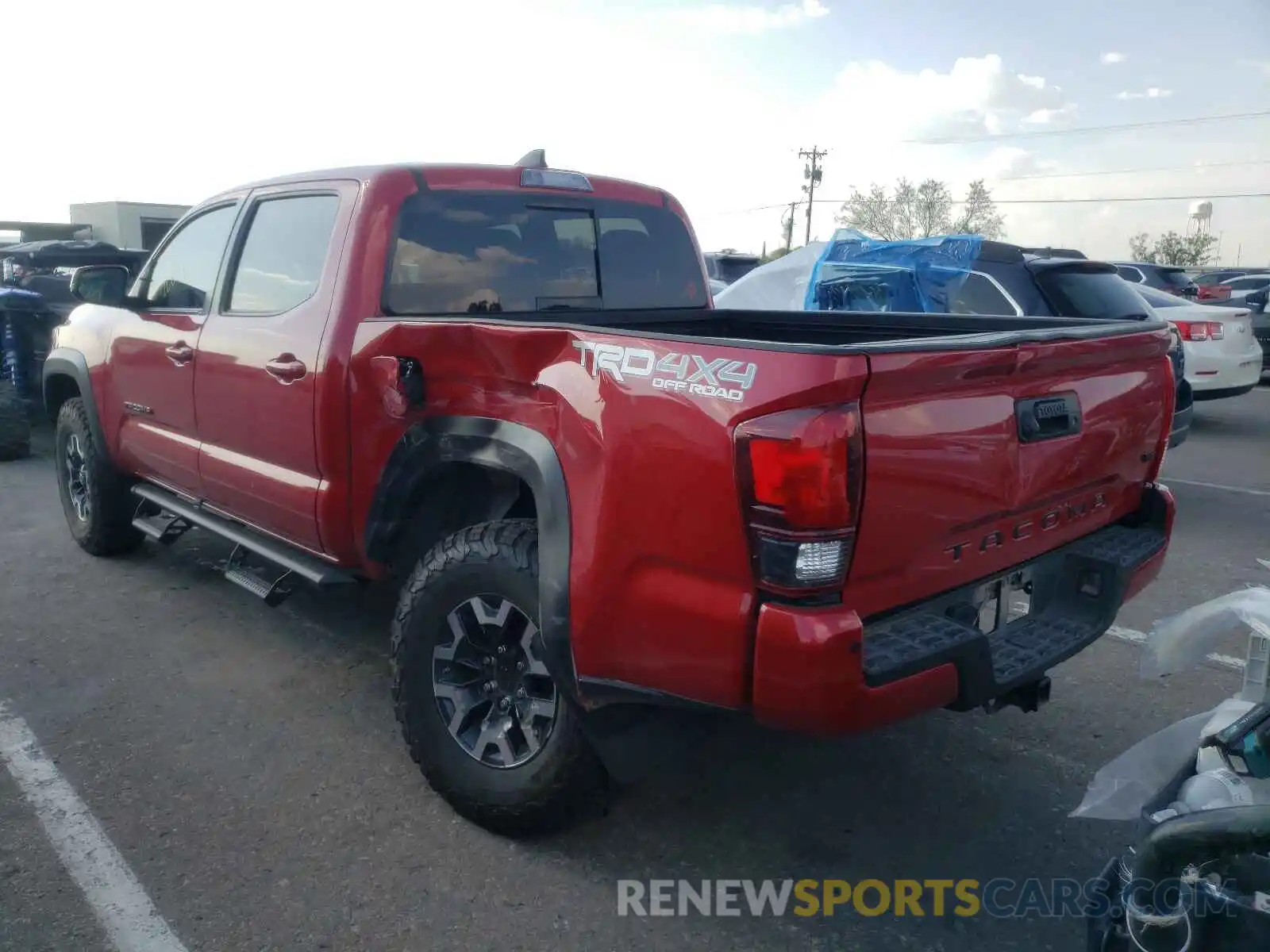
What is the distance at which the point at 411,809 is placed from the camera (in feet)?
10.8

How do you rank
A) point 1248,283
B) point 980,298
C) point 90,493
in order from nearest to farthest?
point 90,493
point 980,298
point 1248,283

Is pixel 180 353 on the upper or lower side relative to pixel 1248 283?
upper

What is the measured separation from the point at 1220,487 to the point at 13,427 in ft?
32.7

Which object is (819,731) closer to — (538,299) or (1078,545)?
(1078,545)

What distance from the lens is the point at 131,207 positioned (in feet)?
103

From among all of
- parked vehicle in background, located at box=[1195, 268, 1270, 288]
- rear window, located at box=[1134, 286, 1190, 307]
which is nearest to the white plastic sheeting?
rear window, located at box=[1134, 286, 1190, 307]

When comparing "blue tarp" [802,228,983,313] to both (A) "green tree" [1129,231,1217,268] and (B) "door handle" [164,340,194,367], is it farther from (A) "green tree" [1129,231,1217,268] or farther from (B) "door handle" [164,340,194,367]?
(A) "green tree" [1129,231,1217,268]

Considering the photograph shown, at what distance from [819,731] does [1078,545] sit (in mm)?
1289

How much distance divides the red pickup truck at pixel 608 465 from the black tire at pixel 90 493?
38.6 inches

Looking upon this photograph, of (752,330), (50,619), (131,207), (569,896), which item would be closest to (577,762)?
(569,896)

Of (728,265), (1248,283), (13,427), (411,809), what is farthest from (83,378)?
(1248,283)

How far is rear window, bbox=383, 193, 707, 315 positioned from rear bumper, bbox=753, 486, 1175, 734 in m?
1.98

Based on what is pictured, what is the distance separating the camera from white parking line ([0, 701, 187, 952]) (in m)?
2.67

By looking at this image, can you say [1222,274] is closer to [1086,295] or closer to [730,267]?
[730,267]
